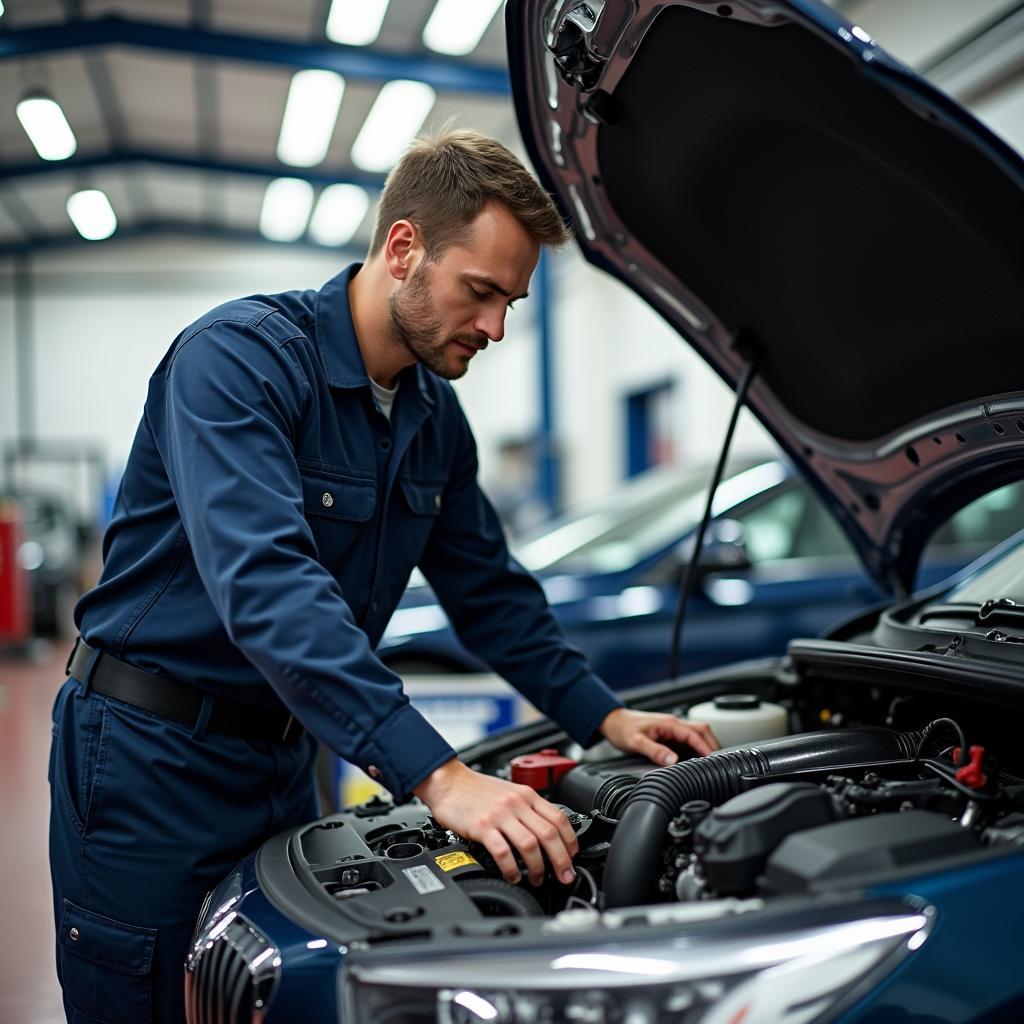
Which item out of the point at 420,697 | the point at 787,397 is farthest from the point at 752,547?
the point at 787,397

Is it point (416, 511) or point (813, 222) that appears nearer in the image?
point (813, 222)

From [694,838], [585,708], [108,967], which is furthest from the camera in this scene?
[585,708]

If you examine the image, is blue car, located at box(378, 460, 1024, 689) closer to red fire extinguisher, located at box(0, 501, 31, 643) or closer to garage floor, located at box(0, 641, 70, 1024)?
garage floor, located at box(0, 641, 70, 1024)

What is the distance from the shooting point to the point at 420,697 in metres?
3.14

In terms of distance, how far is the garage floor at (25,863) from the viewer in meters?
2.55

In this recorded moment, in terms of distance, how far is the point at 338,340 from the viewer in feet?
5.21

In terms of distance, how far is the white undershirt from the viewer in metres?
1.65

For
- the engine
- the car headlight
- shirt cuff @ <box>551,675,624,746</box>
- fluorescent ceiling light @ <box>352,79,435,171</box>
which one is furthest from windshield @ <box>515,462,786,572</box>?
fluorescent ceiling light @ <box>352,79,435,171</box>

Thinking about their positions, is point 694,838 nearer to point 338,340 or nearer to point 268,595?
point 268,595

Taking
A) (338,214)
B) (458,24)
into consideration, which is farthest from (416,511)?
(338,214)

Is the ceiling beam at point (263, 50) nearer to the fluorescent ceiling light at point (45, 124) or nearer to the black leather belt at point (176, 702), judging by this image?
the fluorescent ceiling light at point (45, 124)

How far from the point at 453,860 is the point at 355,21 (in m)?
7.68

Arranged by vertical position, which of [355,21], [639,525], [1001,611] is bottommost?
[1001,611]

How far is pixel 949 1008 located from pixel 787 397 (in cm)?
119
